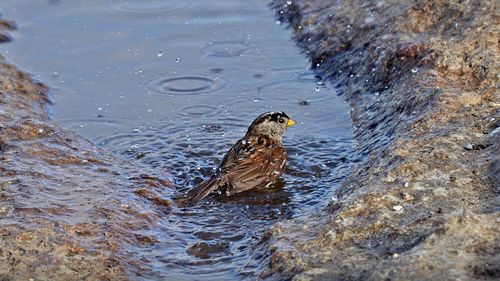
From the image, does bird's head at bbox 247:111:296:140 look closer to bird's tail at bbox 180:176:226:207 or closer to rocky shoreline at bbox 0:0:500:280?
rocky shoreline at bbox 0:0:500:280

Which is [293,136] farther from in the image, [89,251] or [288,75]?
[89,251]

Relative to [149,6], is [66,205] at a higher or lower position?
higher

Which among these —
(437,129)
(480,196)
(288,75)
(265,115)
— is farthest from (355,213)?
(288,75)

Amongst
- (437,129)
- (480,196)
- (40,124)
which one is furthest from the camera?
(40,124)

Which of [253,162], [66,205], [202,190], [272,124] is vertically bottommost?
[253,162]

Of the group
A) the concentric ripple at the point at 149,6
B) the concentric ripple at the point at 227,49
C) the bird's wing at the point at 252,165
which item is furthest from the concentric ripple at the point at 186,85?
the concentric ripple at the point at 149,6

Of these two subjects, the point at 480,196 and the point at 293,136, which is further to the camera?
the point at 293,136

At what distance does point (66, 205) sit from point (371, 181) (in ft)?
7.85

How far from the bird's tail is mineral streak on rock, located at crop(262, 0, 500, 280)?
126cm

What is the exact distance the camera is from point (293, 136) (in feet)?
32.7

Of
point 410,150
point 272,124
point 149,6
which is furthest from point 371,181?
point 149,6

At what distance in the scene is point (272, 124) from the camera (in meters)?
9.39

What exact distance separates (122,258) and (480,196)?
252cm

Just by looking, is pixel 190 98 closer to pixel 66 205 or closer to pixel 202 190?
pixel 202 190
